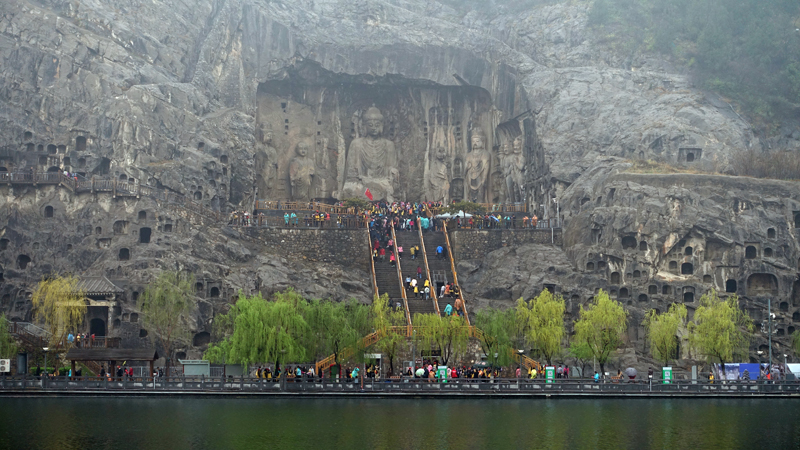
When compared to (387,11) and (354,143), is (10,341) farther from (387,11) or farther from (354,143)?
(387,11)

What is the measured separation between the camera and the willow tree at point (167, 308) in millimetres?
58938

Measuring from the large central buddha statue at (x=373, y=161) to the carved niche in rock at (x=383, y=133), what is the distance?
9 cm

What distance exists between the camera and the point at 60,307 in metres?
58.2

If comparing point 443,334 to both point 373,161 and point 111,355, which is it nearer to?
point 111,355

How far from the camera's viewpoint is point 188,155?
7256 centimetres

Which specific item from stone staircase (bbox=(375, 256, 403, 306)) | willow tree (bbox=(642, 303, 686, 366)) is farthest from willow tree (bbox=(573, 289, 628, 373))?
stone staircase (bbox=(375, 256, 403, 306))

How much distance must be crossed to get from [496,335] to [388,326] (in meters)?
6.20

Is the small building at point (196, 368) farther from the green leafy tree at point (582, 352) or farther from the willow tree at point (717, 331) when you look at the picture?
the willow tree at point (717, 331)

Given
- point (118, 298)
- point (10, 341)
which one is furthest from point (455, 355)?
point (10, 341)

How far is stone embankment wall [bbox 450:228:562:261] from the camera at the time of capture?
7006cm

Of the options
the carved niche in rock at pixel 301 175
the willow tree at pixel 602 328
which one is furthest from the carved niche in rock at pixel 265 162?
the willow tree at pixel 602 328

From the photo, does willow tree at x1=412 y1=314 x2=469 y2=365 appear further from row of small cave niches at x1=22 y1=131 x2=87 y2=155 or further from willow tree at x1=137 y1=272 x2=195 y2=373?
row of small cave niches at x1=22 y1=131 x2=87 y2=155

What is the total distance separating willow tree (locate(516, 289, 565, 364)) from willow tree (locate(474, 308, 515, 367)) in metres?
1.08

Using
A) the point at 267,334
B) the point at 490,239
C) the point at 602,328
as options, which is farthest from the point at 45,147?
the point at 602,328
